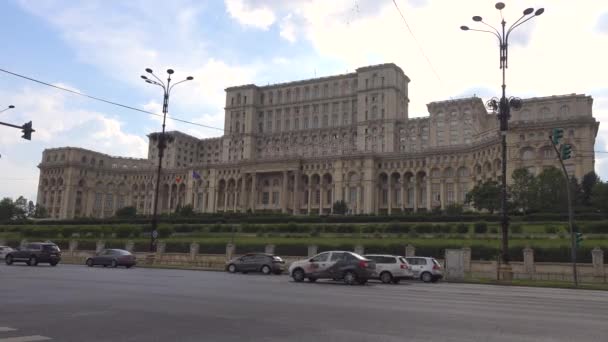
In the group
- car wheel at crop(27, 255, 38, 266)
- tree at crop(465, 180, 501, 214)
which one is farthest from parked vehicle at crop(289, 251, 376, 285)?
tree at crop(465, 180, 501, 214)

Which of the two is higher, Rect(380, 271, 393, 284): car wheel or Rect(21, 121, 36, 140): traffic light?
Rect(21, 121, 36, 140): traffic light

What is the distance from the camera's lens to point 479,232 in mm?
52750

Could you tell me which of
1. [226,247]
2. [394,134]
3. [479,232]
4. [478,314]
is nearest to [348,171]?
[394,134]

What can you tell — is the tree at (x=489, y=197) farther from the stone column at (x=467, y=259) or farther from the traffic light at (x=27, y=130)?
the traffic light at (x=27, y=130)

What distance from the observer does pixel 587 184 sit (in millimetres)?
75938

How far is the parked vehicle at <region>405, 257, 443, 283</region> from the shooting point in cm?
2914

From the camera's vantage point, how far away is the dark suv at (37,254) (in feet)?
114

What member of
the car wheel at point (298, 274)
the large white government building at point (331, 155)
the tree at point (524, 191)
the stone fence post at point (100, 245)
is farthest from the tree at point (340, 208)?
the car wheel at point (298, 274)

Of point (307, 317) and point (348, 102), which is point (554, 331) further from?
point (348, 102)

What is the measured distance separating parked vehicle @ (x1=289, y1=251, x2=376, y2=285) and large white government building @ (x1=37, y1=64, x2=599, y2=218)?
233 ft

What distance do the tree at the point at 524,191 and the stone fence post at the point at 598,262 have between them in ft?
117

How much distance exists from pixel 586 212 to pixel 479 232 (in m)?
15.1

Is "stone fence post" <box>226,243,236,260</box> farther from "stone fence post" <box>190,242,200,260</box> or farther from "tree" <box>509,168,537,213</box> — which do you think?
"tree" <box>509,168,537,213</box>

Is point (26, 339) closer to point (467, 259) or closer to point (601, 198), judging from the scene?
point (467, 259)
